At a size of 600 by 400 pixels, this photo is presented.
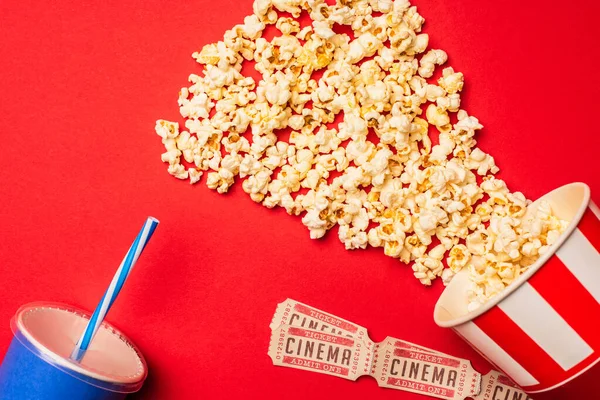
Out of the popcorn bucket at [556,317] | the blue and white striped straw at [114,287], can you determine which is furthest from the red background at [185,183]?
the popcorn bucket at [556,317]

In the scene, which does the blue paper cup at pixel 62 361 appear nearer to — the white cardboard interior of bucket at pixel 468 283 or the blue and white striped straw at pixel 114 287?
the blue and white striped straw at pixel 114 287

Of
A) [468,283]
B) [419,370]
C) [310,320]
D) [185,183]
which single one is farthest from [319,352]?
[185,183]

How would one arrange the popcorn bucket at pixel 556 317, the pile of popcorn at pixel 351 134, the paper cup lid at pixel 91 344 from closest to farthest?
the popcorn bucket at pixel 556 317 → the paper cup lid at pixel 91 344 → the pile of popcorn at pixel 351 134

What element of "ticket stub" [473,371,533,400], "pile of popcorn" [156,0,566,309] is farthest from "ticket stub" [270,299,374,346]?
"ticket stub" [473,371,533,400]

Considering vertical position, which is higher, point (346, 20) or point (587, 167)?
point (346, 20)

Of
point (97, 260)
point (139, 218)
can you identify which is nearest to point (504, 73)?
point (139, 218)

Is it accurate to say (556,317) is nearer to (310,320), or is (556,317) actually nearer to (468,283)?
(468,283)

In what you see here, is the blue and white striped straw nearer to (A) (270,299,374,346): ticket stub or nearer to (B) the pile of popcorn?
(B) the pile of popcorn

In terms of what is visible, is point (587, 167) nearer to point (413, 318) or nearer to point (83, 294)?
point (413, 318)
